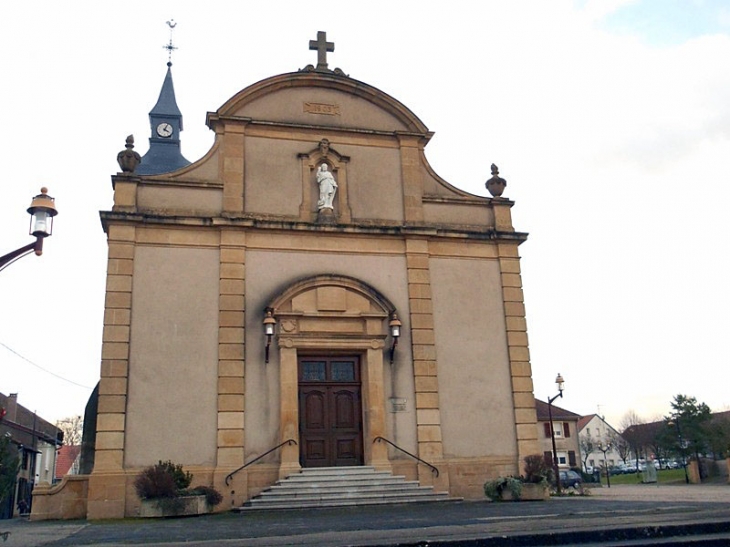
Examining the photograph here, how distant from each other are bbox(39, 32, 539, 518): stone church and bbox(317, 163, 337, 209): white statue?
54 millimetres

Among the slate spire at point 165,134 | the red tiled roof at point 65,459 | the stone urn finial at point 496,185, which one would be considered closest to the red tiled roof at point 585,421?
the red tiled roof at point 65,459

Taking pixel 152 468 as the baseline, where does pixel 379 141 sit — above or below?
above

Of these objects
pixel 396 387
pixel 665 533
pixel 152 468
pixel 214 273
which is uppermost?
pixel 214 273

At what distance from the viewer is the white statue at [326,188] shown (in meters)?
17.0

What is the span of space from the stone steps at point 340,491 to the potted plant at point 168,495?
865 mm

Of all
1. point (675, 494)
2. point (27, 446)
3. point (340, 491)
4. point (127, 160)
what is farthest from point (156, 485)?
point (27, 446)

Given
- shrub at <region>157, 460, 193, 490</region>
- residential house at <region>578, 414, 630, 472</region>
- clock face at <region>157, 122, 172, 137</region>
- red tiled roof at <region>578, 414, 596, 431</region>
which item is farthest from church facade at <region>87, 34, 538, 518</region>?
red tiled roof at <region>578, 414, 596, 431</region>

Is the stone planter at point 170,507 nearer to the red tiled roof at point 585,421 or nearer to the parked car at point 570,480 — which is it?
the parked car at point 570,480

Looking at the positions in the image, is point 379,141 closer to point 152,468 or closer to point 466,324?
point 466,324

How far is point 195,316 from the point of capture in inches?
614

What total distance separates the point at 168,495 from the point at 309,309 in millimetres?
5086

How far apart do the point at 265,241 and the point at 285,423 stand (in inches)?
A: 166

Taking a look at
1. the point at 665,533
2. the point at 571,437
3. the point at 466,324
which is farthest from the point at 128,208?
the point at 571,437

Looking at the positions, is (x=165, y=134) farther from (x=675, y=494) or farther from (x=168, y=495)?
(x=675, y=494)
